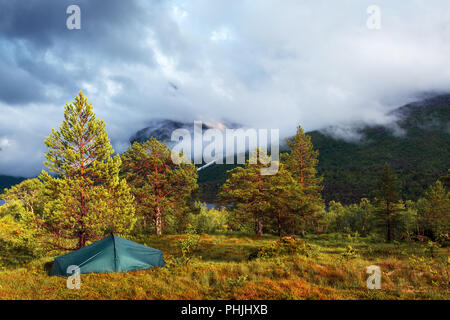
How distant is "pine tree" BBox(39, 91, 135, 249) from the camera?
57.7 feet

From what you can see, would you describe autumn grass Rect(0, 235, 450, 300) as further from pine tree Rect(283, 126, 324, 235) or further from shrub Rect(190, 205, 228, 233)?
pine tree Rect(283, 126, 324, 235)

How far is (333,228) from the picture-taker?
202 ft

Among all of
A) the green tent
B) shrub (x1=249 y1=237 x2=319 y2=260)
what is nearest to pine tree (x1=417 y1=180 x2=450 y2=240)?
shrub (x1=249 y1=237 x2=319 y2=260)

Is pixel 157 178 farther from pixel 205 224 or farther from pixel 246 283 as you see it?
pixel 246 283

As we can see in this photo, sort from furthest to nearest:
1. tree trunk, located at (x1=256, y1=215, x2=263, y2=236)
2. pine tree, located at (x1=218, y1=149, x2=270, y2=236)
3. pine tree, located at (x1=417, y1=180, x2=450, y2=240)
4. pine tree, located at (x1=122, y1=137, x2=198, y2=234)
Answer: pine tree, located at (x1=417, y1=180, x2=450, y2=240)
tree trunk, located at (x1=256, y1=215, x2=263, y2=236)
pine tree, located at (x1=218, y1=149, x2=270, y2=236)
pine tree, located at (x1=122, y1=137, x2=198, y2=234)

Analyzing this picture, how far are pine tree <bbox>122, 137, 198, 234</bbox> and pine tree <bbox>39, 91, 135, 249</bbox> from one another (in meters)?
10.3

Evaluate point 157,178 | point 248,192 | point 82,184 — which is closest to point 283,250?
point 248,192

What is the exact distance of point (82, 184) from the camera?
60.0ft

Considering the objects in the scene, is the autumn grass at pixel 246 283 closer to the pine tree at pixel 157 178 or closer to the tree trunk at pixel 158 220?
the pine tree at pixel 157 178

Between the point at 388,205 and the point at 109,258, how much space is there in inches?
→ 1595

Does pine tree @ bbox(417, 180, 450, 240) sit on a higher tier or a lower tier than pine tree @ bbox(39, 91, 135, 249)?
lower

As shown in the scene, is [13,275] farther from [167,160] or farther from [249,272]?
[167,160]
